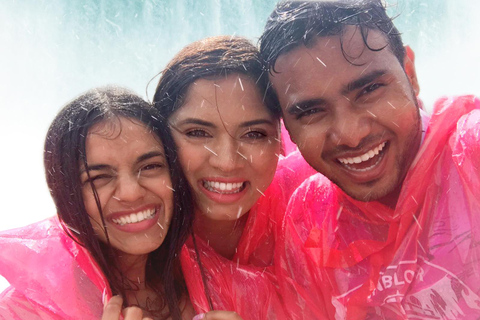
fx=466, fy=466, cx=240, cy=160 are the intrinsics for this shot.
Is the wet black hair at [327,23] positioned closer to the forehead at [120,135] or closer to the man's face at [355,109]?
the man's face at [355,109]

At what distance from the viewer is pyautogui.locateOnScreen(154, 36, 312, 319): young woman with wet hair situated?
1917mm

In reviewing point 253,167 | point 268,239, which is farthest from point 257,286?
point 253,167

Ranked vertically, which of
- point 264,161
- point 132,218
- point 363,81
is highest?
point 363,81

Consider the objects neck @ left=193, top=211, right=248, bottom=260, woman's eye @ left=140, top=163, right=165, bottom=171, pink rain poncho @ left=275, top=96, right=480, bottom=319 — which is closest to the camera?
pink rain poncho @ left=275, top=96, right=480, bottom=319

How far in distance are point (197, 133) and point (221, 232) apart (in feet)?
1.84

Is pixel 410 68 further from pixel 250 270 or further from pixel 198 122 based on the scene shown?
pixel 250 270

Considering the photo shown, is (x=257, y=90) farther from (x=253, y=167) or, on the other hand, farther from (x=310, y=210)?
(x=310, y=210)

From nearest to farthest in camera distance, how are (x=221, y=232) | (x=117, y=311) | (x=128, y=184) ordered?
(x=117, y=311)
(x=128, y=184)
(x=221, y=232)

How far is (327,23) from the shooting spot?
174cm

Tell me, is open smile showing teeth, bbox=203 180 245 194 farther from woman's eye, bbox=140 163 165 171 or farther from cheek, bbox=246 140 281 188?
woman's eye, bbox=140 163 165 171

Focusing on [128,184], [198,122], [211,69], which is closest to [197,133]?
[198,122]

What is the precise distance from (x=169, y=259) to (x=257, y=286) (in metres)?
0.40

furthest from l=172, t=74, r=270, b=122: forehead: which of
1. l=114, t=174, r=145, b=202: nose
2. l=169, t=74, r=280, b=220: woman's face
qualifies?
l=114, t=174, r=145, b=202: nose

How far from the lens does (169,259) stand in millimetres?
1998
